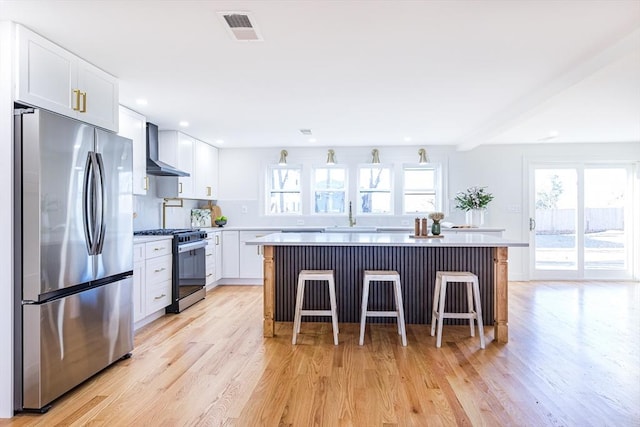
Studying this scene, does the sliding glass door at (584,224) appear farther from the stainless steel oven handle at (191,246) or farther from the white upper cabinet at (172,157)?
the white upper cabinet at (172,157)

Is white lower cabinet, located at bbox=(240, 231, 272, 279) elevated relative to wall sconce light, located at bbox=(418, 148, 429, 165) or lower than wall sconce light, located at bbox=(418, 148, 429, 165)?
lower

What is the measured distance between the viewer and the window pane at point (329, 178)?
6.72 metres

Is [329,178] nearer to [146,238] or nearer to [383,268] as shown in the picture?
[383,268]

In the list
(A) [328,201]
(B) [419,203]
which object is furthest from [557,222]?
(A) [328,201]

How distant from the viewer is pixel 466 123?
16.2ft

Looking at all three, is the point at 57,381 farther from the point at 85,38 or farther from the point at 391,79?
the point at 391,79

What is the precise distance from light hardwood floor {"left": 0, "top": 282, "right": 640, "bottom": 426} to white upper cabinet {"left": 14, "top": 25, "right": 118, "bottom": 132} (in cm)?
187

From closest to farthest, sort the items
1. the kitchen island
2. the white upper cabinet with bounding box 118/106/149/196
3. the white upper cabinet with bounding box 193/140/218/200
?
the kitchen island
the white upper cabinet with bounding box 118/106/149/196
the white upper cabinet with bounding box 193/140/218/200

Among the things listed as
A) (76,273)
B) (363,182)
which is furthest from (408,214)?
(76,273)

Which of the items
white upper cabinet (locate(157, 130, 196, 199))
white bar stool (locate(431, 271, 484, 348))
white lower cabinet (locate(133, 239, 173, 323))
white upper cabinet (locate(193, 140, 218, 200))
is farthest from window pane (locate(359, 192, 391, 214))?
white lower cabinet (locate(133, 239, 173, 323))

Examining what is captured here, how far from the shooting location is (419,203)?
261 inches

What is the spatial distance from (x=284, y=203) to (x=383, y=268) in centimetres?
325

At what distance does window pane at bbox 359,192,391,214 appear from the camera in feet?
21.9

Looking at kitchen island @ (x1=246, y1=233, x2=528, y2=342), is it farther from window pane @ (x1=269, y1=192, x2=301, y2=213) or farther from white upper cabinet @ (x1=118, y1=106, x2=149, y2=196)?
window pane @ (x1=269, y1=192, x2=301, y2=213)
